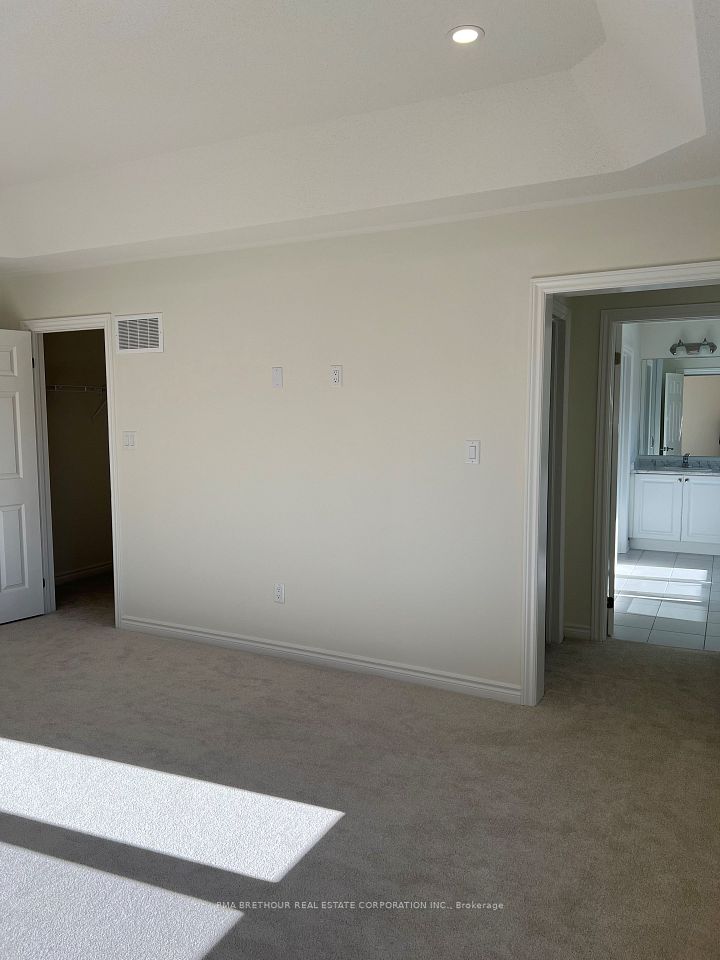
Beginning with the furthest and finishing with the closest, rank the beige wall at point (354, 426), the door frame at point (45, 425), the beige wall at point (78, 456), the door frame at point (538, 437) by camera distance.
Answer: the beige wall at point (78, 456), the door frame at point (45, 425), the beige wall at point (354, 426), the door frame at point (538, 437)

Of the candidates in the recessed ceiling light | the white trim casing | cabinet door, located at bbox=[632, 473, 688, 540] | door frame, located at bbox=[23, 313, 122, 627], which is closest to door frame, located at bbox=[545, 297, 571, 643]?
the recessed ceiling light

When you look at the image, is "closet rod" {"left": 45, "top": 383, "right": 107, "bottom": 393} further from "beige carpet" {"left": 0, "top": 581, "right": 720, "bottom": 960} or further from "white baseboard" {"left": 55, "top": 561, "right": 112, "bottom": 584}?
"beige carpet" {"left": 0, "top": 581, "right": 720, "bottom": 960}

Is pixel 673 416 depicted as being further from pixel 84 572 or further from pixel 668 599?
pixel 84 572

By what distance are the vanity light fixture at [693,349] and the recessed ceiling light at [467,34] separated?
598cm

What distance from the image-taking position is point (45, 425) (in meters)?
5.53

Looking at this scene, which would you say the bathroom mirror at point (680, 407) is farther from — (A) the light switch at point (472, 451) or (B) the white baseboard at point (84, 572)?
(B) the white baseboard at point (84, 572)

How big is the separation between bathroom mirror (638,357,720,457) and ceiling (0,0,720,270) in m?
5.15

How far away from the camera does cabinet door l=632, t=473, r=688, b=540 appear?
783 centimetres

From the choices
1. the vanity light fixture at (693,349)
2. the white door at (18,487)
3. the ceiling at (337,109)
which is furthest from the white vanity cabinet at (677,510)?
the white door at (18,487)

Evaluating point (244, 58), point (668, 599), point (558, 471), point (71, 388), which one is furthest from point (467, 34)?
point (71, 388)

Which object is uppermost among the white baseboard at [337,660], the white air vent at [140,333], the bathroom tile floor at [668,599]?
the white air vent at [140,333]

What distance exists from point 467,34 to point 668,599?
4.71 metres

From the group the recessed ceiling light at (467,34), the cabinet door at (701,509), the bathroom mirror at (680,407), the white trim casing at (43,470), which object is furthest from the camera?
the bathroom mirror at (680,407)

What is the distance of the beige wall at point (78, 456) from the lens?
21.1ft
